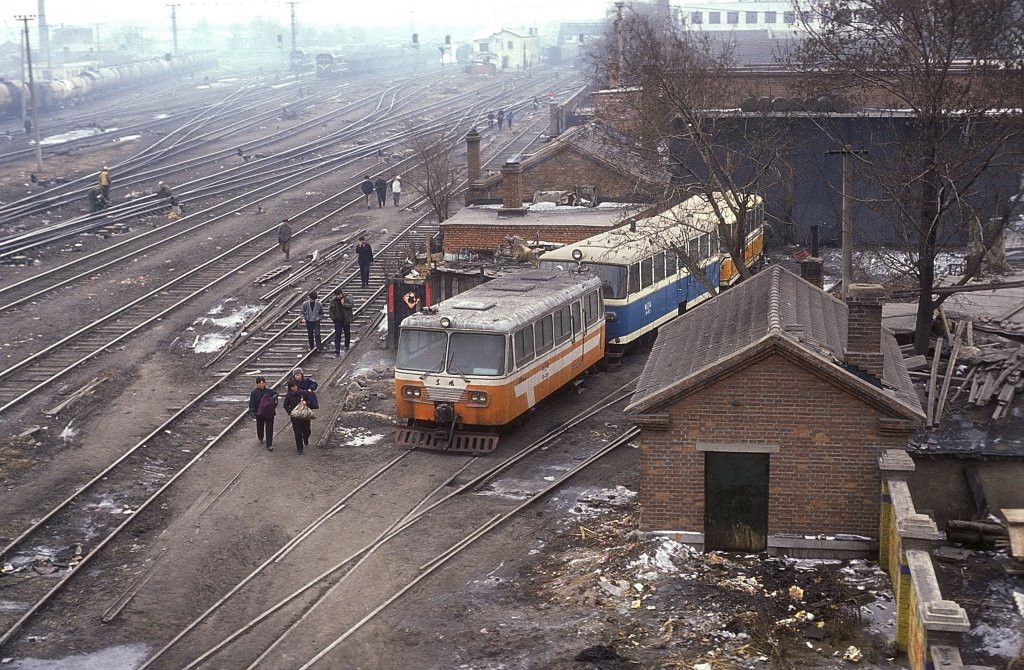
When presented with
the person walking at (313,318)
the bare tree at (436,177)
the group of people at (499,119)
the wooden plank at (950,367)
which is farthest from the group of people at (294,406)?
the group of people at (499,119)

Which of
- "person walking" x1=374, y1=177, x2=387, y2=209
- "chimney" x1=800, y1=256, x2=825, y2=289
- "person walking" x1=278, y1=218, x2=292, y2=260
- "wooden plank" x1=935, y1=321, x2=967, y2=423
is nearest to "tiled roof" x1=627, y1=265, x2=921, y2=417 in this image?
"wooden plank" x1=935, y1=321, x2=967, y2=423


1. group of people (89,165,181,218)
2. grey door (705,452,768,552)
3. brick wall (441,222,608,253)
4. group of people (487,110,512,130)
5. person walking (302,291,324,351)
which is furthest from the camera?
group of people (487,110,512,130)

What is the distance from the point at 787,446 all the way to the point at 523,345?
595cm

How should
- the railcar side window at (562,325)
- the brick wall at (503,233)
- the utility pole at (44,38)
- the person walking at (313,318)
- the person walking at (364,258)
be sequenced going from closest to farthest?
the railcar side window at (562,325), the person walking at (313,318), the brick wall at (503,233), the person walking at (364,258), the utility pole at (44,38)

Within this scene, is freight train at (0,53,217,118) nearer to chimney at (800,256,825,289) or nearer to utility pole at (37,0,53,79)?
utility pole at (37,0,53,79)

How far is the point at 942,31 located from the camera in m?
20.4

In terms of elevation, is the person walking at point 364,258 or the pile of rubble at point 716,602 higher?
the person walking at point 364,258

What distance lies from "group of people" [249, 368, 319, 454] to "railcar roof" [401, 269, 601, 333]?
1.83 metres

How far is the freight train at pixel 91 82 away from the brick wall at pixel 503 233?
133 ft

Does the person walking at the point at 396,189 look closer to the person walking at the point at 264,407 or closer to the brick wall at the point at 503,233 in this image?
the brick wall at the point at 503,233

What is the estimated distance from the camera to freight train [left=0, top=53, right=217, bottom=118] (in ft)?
209

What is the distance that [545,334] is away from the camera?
19.9m

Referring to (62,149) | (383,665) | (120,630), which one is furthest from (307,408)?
(62,149)

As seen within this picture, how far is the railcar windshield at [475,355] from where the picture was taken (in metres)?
18.5
